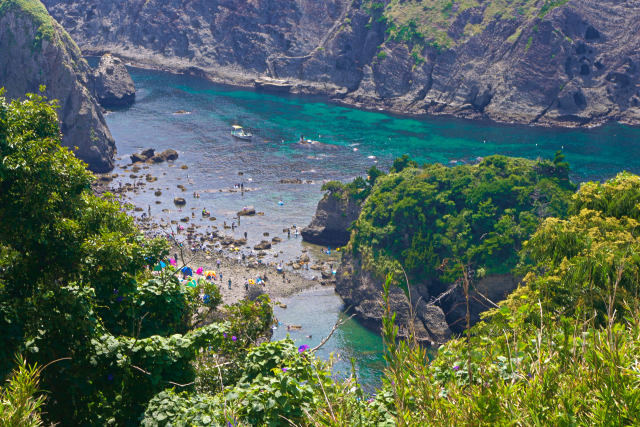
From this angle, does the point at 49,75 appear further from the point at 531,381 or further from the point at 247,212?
the point at 531,381

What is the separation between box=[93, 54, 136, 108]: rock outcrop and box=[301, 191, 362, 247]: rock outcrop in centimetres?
5895

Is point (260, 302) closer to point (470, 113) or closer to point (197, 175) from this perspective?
point (197, 175)

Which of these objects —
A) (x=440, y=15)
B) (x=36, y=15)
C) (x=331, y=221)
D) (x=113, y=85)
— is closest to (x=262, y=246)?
(x=331, y=221)

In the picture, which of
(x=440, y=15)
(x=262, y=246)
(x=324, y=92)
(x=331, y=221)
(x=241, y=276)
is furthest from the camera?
(x=324, y=92)

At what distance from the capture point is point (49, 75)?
7444 centimetres

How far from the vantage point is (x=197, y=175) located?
A: 73.1m

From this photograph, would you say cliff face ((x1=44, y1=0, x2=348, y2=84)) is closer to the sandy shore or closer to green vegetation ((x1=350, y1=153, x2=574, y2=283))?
the sandy shore

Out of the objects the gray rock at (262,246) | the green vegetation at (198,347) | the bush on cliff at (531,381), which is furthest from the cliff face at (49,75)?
the bush on cliff at (531,381)

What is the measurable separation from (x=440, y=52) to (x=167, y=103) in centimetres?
5079

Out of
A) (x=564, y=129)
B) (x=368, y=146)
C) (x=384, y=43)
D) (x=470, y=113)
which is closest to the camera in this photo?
(x=368, y=146)

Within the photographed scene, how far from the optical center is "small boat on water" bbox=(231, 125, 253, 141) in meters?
86.8

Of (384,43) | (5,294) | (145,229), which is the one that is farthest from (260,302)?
Answer: (384,43)

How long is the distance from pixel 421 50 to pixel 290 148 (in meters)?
38.9

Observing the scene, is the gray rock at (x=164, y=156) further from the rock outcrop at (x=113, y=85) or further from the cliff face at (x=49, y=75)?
the rock outcrop at (x=113, y=85)
